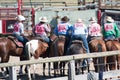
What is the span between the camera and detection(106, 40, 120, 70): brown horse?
10222 mm

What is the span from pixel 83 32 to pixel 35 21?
7097 mm

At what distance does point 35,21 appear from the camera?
1770 centimetres

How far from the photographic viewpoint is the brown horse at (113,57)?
10222 mm

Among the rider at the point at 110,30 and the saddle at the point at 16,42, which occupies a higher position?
the rider at the point at 110,30

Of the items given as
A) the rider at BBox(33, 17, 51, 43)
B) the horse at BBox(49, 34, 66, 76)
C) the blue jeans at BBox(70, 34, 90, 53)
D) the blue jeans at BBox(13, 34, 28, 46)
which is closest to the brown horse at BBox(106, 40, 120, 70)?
the blue jeans at BBox(70, 34, 90, 53)

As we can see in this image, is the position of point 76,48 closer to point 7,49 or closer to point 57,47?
point 57,47

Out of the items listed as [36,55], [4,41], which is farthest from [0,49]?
[36,55]

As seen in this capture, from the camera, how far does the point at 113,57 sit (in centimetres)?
1030

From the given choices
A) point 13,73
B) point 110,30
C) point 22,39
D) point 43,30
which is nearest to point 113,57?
point 110,30

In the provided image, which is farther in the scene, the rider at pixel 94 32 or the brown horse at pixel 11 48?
the rider at pixel 94 32

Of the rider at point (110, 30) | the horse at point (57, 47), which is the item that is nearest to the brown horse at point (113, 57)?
the rider at point (110, 30)

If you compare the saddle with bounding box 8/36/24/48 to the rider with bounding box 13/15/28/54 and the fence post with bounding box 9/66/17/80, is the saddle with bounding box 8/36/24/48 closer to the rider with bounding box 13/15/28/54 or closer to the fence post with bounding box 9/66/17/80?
the rider with bounding box 13/15/28/54

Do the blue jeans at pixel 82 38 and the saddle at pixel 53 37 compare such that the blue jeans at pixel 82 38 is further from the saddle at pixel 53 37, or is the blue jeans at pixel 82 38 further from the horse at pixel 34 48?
the horse at pixel 34 48

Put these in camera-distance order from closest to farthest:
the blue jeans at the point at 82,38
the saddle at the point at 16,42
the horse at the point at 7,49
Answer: the blue jeans at the point at 82,38 → the horse at the point at 7,49 → the saddle at the point at 16,42
